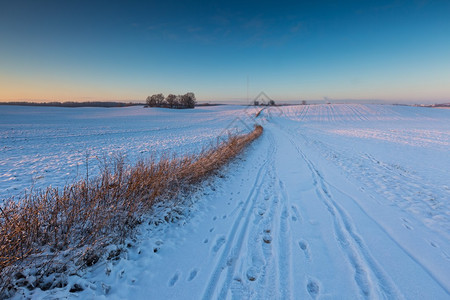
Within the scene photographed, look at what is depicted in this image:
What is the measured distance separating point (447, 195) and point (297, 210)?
471cm

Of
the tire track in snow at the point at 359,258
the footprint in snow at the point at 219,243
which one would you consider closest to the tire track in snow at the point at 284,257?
the tire track in snow at the point at 359,258

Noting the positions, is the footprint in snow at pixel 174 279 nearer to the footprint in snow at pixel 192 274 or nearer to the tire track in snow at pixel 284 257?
the footprint in snow at pixel 192 274

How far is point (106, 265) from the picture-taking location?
9.19ft

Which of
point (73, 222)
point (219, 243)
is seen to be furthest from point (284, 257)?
point (73, 222)

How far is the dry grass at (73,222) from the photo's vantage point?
8.14 ft

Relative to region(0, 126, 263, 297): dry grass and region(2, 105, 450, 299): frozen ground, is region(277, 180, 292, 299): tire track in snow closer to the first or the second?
region(2, 105, 450, 299): frozen ground

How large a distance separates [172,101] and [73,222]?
3817 inches

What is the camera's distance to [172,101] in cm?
9375

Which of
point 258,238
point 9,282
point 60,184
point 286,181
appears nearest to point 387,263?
point 258,238

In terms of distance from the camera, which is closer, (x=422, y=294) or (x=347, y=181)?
(x=422, y=294)

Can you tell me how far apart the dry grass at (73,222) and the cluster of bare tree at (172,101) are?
310 feet

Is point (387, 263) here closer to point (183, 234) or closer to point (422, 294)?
point (422, 294)

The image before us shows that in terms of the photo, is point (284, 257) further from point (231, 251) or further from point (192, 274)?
point (192, 274)

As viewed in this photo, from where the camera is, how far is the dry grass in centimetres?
248
